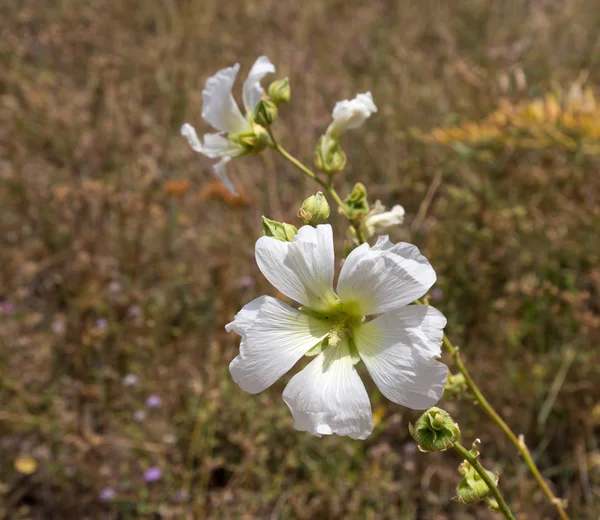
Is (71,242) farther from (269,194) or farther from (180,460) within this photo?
(180,460)

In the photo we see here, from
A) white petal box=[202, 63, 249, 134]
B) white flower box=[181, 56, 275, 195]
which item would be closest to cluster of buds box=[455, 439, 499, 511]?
white flower box=[181, 56, 275, 195]

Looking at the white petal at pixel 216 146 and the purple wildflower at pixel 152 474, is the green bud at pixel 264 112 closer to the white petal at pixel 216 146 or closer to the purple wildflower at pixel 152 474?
the white petal at pixel 216 146

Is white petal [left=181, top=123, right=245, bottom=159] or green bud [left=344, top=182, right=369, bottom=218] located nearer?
green bud [left=344, top=182, right=369, bottom=218]

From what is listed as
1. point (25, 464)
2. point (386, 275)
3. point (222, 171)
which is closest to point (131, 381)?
point (25, 464)

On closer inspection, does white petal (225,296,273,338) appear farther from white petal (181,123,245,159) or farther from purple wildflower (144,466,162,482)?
purple wildflower (144,466,162,482)

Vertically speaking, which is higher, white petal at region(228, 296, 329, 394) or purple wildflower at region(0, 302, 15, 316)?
white petal at region(228, 296, 329, 394)

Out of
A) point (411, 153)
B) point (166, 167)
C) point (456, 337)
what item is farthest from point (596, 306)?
point (166, 167)

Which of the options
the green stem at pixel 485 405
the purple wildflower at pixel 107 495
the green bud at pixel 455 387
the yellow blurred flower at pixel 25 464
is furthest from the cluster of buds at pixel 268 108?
the yellow blurred flower at pixel 25 464
